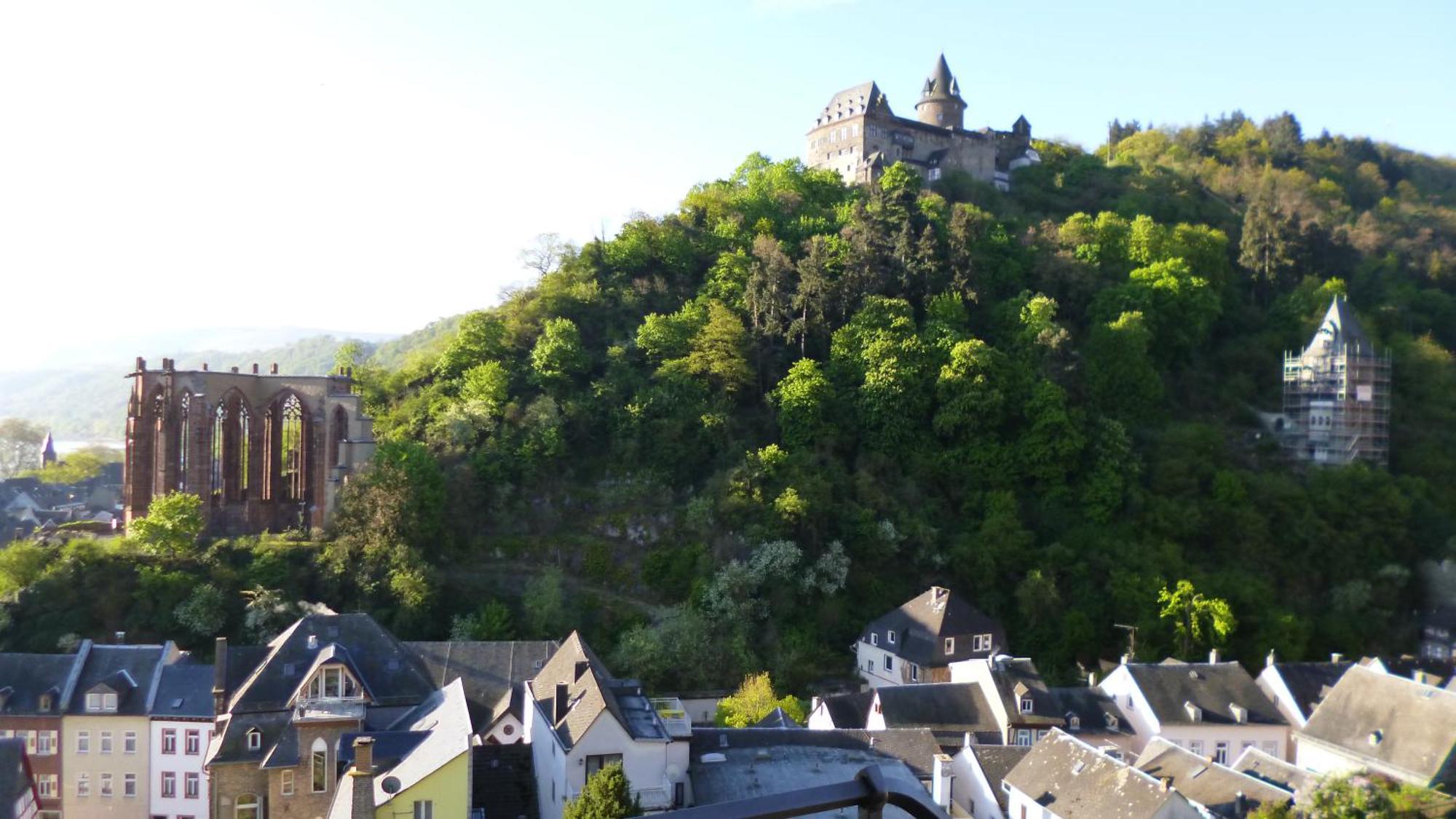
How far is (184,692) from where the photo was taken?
26156 mm

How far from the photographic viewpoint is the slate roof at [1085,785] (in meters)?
21.5

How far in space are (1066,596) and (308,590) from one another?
26.0m

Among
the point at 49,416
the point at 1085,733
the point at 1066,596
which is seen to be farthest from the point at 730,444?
the point at 49,416

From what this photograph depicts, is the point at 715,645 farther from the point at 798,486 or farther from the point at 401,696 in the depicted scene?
the point at 401,696

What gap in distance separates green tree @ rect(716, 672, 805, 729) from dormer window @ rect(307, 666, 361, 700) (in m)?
10.6

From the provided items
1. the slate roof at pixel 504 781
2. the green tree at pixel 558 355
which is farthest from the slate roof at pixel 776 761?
the green tree at pixel 558 355

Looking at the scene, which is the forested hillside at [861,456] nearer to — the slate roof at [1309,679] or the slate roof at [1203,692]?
the slate roof at [1309,679]

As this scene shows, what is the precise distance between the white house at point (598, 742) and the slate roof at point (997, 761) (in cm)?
837

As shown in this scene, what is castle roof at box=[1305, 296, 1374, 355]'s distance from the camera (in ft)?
161

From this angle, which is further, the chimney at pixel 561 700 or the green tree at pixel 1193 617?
the green tree at pixel 1193 617

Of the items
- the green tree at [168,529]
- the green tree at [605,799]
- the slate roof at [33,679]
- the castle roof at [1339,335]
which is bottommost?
the slate roof at [33,679]

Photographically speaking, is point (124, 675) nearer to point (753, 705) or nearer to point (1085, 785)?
point (753, 705)

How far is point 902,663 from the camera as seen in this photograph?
110ft

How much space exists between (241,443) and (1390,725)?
125 ft
